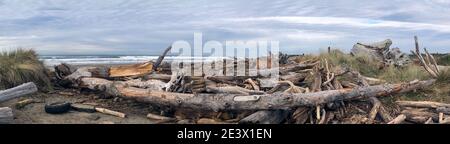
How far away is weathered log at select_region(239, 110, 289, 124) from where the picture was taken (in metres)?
10.1

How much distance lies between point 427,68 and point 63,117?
499 inches

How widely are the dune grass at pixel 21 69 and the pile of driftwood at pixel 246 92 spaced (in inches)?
30.9

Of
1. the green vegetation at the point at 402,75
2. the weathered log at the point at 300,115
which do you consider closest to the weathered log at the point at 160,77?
the weathered log at the point at 300,115

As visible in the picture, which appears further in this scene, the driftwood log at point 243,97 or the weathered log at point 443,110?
the weathered log at point 443,110

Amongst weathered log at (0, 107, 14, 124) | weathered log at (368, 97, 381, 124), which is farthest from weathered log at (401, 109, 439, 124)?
weathered log at (0, 107, 14, 124)

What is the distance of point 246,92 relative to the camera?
1238 centimetres

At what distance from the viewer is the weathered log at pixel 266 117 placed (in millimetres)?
10062

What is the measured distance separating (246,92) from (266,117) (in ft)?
7.17

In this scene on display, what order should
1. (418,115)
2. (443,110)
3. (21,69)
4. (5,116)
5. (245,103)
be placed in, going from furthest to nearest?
1. (21,69)
2. (443,110)
3. (418,115)
4. (245,103)
5. (5,116)

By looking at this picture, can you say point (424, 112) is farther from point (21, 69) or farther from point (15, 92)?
point (21, 69)

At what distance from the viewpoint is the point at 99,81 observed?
1419 cm

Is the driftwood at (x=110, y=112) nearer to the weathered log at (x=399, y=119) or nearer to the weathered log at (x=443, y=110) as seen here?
the weathered log at (x=399, y=119)

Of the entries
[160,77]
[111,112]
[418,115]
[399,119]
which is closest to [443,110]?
[418,115]
